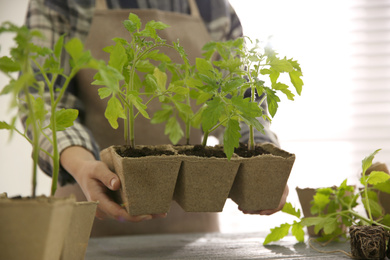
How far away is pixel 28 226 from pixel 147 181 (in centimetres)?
25

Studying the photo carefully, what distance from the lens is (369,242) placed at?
0.66 m

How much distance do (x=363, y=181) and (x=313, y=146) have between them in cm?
164

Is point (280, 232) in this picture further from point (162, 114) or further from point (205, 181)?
point (162, 114)

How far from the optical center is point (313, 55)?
2.29m

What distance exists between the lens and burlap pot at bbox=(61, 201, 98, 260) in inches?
20.4

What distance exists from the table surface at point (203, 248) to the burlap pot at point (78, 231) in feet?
0.67

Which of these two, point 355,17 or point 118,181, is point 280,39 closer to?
point 355,17

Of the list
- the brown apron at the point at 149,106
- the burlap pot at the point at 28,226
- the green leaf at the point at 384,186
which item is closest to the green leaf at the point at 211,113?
the burlap pot at the point at 28,226

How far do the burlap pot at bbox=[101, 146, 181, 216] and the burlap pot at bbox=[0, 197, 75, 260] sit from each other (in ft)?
0.69

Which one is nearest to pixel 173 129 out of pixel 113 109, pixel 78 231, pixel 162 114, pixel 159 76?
pixel 162 114

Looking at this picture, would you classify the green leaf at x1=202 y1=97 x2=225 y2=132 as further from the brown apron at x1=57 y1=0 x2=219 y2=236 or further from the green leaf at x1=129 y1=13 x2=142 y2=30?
the brown apron at x1=57 y1=0 x2=219 y2=236

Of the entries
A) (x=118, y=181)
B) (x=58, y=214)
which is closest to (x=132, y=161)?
(x=118, y=181)

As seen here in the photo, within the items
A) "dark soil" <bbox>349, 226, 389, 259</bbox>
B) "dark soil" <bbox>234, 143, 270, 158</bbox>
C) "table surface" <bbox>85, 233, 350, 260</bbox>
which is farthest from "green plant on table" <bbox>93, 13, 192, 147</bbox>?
"dark soil" <bbox>349, 226, 389, 259</bbox>

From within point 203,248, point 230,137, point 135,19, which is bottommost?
point 203,248
